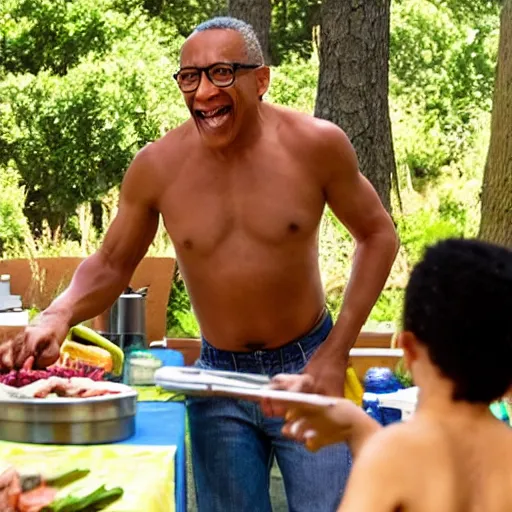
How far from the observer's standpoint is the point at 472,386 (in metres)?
1.58

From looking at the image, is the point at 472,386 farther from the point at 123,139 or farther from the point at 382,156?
the point at 123,139

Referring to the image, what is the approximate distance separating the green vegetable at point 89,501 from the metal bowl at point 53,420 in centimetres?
42

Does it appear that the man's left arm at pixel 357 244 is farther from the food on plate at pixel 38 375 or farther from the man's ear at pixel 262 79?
the food on plate at pixel 38 375

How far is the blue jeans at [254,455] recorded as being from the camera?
2.80 metres

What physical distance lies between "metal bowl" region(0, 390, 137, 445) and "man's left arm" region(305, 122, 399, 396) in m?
0.58

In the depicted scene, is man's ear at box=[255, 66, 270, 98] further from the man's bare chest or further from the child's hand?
the child's hand

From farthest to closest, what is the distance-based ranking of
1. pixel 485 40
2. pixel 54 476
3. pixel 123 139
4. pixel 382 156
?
1. pixel 485 40
2. pixel 123 139
3. pixel 382 156
4. pixel 54 476

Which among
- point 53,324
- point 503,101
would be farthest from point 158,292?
point 53,324

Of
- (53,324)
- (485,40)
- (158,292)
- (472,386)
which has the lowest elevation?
(158,292)

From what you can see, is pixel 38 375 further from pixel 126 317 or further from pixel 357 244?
pixel 126 317

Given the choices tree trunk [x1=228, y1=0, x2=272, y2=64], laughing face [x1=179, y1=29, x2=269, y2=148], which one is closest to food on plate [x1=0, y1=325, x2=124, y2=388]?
laughing face [x1=179, y1=29, x2=269, y2=148]

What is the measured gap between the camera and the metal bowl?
115 inches

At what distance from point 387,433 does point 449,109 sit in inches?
607

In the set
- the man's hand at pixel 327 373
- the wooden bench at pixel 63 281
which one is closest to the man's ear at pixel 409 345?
the man's hand at pixel 327 373
